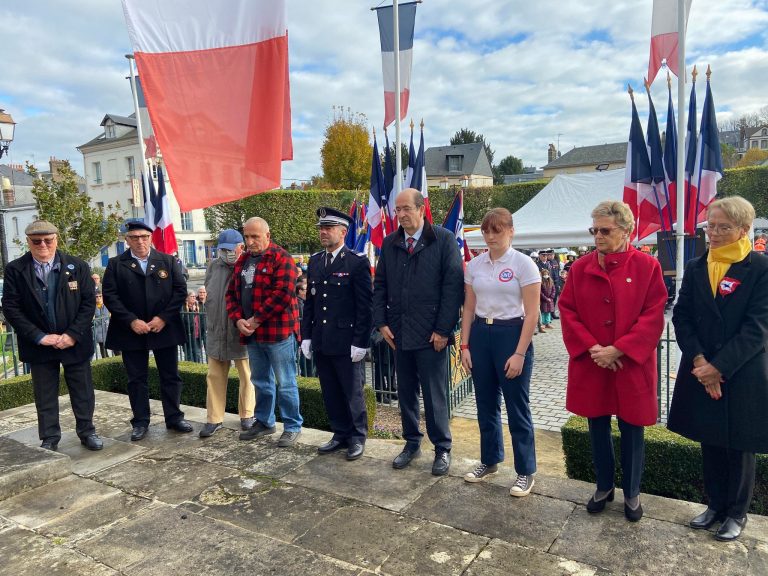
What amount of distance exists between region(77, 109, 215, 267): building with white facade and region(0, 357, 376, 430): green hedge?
129 ft

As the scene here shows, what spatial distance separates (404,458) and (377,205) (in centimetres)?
705

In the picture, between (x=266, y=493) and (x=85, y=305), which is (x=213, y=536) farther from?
(x=85, y=305)

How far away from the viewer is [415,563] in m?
2.71

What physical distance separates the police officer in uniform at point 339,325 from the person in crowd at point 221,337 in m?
0.85

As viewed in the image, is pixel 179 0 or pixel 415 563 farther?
pixel 179 0

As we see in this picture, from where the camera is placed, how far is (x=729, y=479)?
2900mm

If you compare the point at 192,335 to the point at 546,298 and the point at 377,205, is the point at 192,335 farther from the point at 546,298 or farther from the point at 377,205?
the point at 546,298

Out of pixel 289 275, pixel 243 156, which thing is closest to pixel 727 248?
pixel 289 275

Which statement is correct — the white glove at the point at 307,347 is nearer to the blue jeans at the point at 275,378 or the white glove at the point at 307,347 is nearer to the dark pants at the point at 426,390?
the blue jeans at the point at 275,378

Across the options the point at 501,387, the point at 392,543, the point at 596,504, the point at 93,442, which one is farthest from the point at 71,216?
the point at 596,504

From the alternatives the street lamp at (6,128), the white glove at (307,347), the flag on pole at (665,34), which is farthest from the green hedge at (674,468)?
the street lamp at (6,128)

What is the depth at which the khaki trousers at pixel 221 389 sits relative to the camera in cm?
489

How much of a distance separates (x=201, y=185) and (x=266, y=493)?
2.52 meters

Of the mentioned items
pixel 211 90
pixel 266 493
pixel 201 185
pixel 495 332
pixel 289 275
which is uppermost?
pixel 211 90
